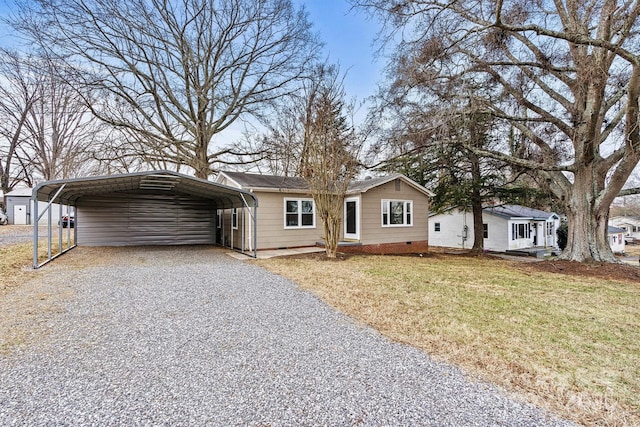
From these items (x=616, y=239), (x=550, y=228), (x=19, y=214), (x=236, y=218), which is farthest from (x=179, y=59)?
(x=616, y=239)

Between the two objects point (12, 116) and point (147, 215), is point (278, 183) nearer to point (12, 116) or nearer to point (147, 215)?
point (147, 215)

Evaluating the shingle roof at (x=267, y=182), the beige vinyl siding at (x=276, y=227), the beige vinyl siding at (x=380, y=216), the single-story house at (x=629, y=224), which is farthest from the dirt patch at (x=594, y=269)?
the single-story house at (x=629, y=224)

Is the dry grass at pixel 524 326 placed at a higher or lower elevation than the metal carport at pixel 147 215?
lower

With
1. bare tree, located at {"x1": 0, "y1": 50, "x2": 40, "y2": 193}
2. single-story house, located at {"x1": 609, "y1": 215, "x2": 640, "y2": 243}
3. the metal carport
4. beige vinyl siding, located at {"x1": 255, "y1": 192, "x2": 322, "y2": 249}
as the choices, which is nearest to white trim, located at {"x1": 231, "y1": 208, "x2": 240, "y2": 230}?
the metal carport

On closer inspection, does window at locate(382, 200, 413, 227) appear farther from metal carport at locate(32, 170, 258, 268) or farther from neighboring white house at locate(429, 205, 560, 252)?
neighboring white house at locate(429, 205, 560, 252)

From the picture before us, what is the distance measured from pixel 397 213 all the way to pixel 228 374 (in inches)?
465

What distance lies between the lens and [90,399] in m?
2.37

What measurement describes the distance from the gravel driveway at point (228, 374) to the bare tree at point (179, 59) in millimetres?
13971

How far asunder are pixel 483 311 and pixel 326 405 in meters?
3.33

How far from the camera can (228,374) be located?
9.09 feet

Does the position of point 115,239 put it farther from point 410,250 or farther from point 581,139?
point 581,139

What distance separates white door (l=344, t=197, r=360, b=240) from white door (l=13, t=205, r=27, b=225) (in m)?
27.6

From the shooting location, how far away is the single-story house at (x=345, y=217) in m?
11.7

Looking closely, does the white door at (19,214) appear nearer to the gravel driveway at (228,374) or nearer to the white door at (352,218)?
the white door at (352,218)
